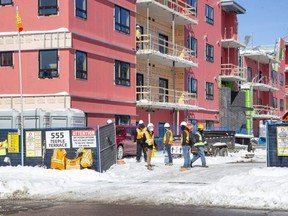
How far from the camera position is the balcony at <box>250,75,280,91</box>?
199 feet

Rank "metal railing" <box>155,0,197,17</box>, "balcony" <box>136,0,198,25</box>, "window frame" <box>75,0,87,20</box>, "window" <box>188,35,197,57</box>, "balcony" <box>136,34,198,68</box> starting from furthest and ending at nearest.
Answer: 1. "window" <box>188,35,197,57</box>
2. "metal railing" <box>155,0,197,17</box>
3. "balcony" <box>136,0,198,25</box>
4. "balcony" <box>136,34,198,68</box>
5. "window frame" <box>75,0,87,20</box>

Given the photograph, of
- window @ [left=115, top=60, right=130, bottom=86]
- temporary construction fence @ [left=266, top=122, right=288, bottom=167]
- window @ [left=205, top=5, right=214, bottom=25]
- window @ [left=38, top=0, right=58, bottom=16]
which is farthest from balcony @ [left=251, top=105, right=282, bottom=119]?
temporary construction fence @ [left=266, top=122, right=288, bottom=167]

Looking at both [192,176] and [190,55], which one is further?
[190,55]

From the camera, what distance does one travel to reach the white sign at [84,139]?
64.1ft

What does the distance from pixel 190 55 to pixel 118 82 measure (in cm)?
1158

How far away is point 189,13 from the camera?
42.1 meters

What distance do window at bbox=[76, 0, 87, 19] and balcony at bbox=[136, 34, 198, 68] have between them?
6.26 meters

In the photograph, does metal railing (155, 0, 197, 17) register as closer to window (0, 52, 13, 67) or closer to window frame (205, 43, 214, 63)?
window frame (205, 43, 214, 63)

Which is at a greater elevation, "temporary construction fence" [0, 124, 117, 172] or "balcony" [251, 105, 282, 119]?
"balcony" [251, 105, 282, 119]

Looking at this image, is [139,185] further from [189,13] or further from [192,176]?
[189,13]

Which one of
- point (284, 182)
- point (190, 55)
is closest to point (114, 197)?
point (284, 182)

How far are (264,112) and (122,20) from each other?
35698 mm

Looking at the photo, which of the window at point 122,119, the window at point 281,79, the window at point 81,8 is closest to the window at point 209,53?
the window at point 122,119

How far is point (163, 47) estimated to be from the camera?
40812mm
